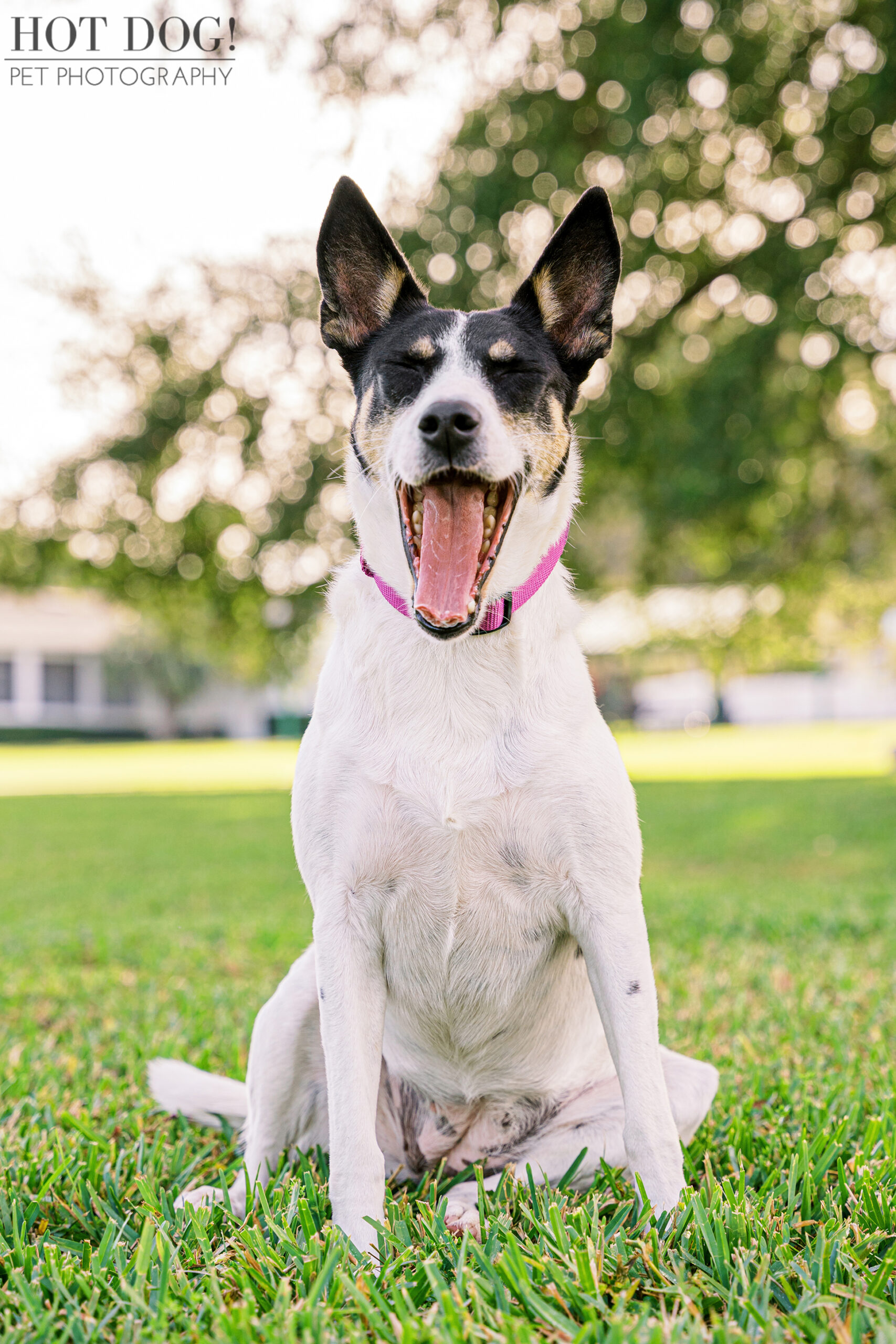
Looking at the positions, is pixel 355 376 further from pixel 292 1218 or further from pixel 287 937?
pixel 287 937

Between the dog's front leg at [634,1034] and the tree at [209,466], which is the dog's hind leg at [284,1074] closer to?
the dog's front leg at [634,1034]

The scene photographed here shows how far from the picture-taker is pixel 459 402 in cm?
244

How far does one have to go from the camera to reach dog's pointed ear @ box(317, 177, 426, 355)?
282cm

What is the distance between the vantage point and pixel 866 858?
1039 centimetres

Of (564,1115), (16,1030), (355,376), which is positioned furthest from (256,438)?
(564,1115)

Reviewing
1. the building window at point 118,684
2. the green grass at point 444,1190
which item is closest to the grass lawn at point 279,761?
the building window at point 118,684

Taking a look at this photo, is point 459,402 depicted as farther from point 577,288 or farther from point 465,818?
point 465,818

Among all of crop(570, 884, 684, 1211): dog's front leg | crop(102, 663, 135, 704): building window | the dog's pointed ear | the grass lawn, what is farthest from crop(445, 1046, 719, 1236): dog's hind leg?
crop(102, 663, 135, 704): building window

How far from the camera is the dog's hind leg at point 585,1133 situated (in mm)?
2646

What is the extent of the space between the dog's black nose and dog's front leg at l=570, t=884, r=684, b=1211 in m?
1.05

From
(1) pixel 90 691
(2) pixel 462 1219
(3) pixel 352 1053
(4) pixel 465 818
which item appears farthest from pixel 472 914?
(1) pixel 90 691

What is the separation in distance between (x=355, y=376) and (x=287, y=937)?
4478mm

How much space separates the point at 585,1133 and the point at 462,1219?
0.44 metres

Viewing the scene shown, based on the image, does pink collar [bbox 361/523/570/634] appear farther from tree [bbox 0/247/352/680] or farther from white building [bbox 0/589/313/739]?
white building [bbox 0/589/313/739]
